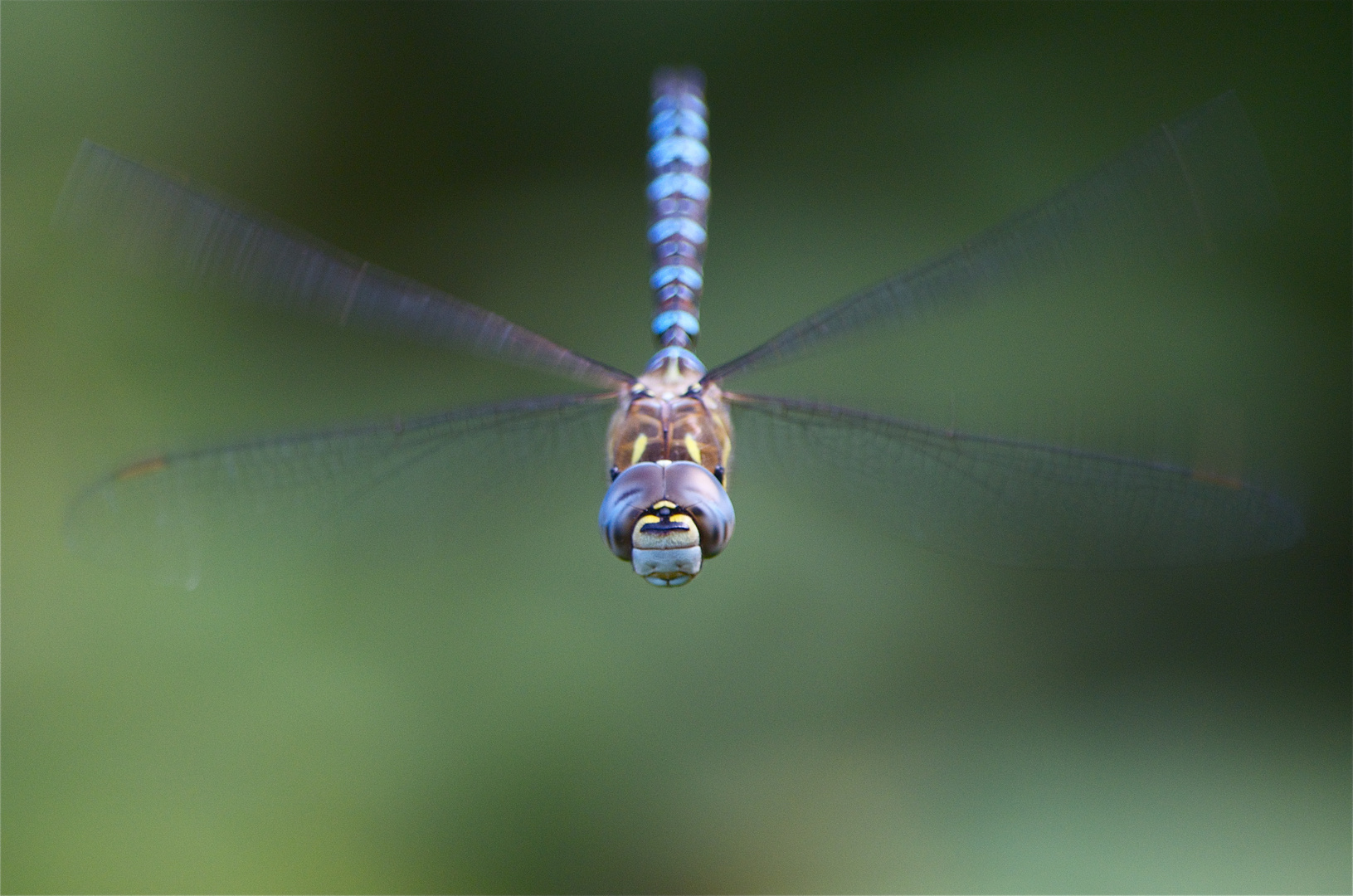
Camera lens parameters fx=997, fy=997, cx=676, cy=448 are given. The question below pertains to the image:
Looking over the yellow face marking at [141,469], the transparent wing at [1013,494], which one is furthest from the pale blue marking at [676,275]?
the yellow face marking at [141,469]

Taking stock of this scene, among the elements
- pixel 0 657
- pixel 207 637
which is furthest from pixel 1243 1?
pixel 0 657

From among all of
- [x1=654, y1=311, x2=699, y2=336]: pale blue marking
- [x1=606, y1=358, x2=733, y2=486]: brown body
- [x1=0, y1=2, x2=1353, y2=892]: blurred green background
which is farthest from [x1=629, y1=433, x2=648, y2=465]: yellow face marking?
[x1=654, y1=311, x2=699, y2=336]: pale blue marking

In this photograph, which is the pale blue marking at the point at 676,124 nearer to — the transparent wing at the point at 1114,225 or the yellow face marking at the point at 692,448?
the transparent wing at the point at 1114,225

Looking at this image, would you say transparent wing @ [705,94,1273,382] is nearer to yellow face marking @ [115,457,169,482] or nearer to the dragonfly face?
the dragonfly face

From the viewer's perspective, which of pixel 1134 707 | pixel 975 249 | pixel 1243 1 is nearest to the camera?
pixel 975 249

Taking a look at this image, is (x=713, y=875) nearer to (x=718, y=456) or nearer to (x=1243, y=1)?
(x=718, y=456)

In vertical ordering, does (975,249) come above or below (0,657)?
above

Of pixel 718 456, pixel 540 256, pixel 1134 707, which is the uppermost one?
pixel 540 256
